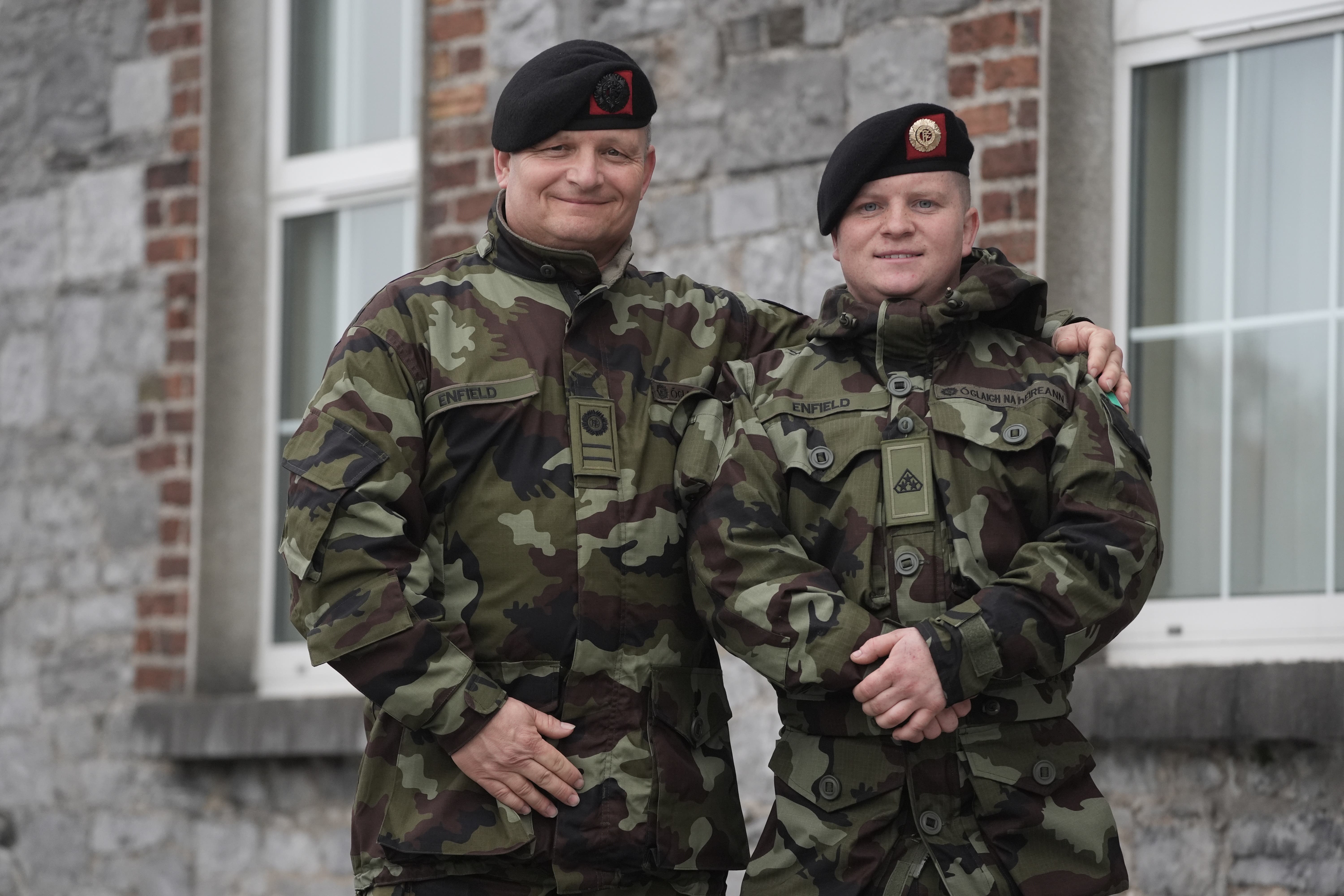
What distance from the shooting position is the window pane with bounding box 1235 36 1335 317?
13.2 feet

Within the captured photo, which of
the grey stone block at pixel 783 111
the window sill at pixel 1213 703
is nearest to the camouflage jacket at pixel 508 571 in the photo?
the window sill at pixel 1213 703

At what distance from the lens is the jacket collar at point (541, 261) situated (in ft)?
9.15

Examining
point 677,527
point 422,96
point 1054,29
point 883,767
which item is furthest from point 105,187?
point 883,767

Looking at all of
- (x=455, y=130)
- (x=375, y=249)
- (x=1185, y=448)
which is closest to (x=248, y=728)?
(x=375, y=249)

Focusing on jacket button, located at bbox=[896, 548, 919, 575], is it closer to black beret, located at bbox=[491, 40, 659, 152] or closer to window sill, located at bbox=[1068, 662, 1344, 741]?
black beret, located at bbox=[491, 40, 659, 152]

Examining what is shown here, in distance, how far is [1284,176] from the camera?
4094 millimetres

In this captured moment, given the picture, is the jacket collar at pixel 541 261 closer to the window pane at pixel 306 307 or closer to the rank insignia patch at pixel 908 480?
the rank insignia patch at pixel 908 480

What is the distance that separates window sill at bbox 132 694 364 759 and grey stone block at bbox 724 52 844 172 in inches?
72.5

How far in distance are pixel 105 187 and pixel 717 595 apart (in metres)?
3.96

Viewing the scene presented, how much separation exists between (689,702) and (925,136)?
94 centimetres

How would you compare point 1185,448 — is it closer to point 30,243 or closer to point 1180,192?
point 1180,192

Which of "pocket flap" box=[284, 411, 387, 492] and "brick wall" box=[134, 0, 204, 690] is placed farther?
"brick wall" box=[134, 0, 204, 690]

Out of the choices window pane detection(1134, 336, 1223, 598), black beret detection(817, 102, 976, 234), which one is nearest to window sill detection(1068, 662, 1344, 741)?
window pane detection(1134, 336, 1223, 598)

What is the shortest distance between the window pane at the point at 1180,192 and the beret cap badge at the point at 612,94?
1.90 m
